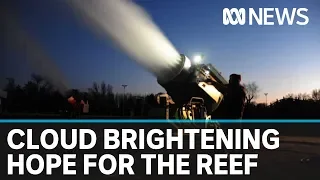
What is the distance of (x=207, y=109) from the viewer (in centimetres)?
1149

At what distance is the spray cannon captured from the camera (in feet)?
33.1

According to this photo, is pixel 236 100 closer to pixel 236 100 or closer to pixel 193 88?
pixel 236 100

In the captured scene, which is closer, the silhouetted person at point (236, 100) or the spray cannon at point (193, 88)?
the silhouetted person at point (236, 100)

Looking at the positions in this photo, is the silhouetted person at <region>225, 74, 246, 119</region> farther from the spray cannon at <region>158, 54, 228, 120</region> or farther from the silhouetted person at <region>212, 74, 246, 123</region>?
the spray cannon at <region>158, 54, 228, 120</region>

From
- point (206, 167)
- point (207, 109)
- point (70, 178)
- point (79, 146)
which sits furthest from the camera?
point (207, 109)

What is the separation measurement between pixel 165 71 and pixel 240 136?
2004mm

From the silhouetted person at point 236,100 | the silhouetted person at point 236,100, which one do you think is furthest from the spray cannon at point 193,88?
the silhouetted person at point 236,100

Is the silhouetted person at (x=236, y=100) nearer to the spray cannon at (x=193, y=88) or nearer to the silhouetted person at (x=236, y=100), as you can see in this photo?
the silhouetted person at (x=236, y=100)

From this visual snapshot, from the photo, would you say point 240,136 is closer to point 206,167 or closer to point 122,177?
point 206,167

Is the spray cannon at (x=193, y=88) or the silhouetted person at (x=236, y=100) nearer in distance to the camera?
the silhouetted person at (x=236, y=100)

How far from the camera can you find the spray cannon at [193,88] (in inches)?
397

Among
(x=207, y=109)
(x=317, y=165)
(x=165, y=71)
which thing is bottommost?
(x=317, y=165)

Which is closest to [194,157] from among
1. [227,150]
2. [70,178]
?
[227,150]

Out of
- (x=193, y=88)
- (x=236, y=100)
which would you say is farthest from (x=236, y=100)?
(x=193, y=88)
